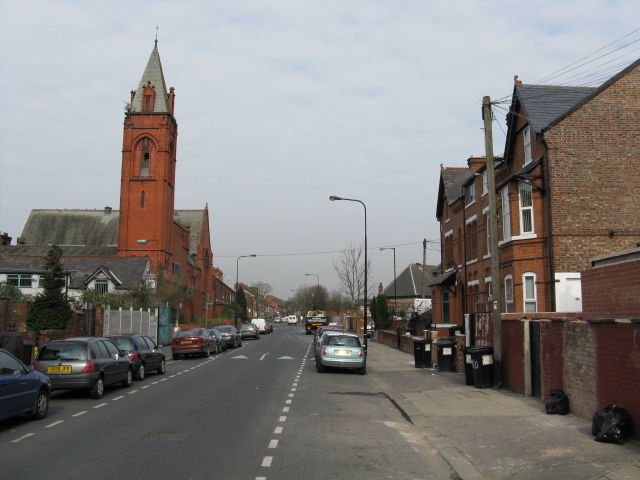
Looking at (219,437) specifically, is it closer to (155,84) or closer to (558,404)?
(558,404)

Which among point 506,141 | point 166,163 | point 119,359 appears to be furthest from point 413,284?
point 119,359

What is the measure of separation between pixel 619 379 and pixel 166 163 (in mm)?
59023

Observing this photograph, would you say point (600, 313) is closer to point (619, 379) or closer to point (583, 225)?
point (619, 379)

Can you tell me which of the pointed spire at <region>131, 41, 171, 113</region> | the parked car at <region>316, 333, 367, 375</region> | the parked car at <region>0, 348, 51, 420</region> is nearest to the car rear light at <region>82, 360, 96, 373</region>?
the parked car at <region>0, 348, 51, 420</region>

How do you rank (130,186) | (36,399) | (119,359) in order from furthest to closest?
(130,186), (119,359), (36,399)

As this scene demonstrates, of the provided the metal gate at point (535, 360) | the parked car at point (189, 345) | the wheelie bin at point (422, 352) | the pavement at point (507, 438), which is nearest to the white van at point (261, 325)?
the parked car at point (189, 345)

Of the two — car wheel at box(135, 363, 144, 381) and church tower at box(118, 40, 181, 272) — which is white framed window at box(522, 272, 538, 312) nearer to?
car wheel at box(135, 363, 144, 381)

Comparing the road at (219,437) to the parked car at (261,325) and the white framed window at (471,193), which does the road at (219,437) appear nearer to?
the white framed window at (471,193)

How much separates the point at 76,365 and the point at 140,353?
464 centimetres

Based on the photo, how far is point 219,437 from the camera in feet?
30.8

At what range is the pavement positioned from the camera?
24.2ft

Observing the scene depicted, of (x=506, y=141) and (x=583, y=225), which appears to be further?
(x=506, y=141)

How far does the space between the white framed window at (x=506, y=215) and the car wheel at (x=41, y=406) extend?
17.7 meters

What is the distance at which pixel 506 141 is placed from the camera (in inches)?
985
